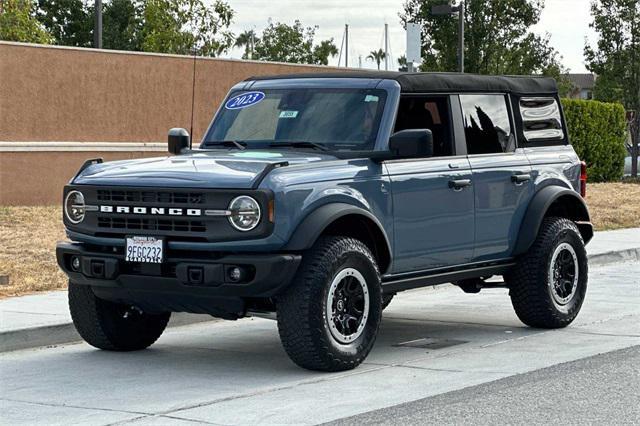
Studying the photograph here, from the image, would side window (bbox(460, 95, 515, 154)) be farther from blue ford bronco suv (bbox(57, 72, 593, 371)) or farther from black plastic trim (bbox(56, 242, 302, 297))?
black plastic trim (bbox(56, 242, 302, 297))

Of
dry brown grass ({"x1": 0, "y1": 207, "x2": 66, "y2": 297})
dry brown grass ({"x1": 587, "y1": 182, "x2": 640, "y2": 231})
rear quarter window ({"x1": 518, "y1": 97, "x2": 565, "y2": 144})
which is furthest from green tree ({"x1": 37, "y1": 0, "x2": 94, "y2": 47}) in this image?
rear quarter window ({"x1": 518, "y1": 97, "x2": 565, "y2": 144})

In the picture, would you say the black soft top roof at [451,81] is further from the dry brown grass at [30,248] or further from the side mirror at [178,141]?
the dry brown grass at [30,248]

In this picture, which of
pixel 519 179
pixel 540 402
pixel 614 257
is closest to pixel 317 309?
pixel 540 402

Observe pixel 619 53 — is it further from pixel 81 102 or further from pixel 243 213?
pixel 243 213

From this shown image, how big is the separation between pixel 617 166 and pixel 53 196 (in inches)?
710

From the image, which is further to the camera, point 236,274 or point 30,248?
point 30,248

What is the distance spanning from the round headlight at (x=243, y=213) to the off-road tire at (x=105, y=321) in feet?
5.35

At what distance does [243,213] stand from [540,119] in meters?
3.94

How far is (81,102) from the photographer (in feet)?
77.2

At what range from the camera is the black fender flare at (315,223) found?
8.45 metres

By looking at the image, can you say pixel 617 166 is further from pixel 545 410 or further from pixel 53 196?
pixel 545 410

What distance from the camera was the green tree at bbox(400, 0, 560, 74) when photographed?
41125 mm

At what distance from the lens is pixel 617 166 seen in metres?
35.8

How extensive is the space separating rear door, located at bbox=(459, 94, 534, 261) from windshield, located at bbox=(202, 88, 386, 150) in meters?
1.04
